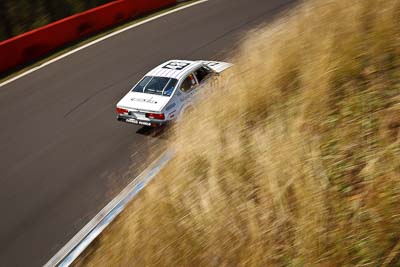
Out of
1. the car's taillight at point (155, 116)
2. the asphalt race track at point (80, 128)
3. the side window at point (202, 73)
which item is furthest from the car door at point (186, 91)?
the asphalt race track at point (80, 128)

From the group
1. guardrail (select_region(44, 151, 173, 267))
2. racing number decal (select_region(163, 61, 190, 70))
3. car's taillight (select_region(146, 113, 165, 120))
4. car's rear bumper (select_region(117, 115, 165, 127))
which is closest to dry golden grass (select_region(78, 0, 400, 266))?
guardrail (select_region(44, 151, 173, 267))

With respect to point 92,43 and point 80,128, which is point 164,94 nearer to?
point 80,128

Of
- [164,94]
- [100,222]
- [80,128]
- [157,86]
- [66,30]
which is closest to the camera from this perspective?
[100,222]

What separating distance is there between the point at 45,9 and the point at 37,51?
3804mm

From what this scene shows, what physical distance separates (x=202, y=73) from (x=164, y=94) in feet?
4.66

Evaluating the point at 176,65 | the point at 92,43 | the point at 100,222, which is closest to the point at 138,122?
the point at 176,65

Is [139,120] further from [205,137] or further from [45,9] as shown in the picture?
[45,9]

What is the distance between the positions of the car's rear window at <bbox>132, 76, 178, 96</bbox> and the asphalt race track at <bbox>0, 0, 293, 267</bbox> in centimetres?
117

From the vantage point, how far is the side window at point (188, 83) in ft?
37.0

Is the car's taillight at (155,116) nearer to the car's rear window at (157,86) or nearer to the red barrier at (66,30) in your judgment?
the car's rear window at (157,86)

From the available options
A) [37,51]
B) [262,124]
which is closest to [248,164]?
[262,124]

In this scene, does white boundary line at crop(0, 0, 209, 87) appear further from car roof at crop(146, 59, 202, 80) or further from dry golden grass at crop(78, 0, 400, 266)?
dry golden grass at crop(78, 0, 400, 266)

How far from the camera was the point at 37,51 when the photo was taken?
1816 centimetres

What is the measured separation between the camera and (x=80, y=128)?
1231 centimetres
